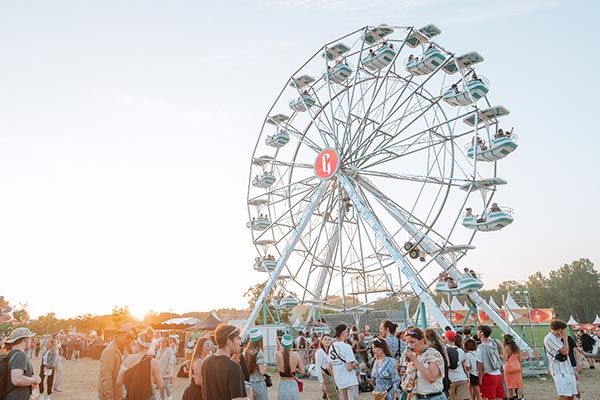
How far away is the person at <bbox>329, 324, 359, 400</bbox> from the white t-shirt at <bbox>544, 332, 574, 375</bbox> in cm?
324

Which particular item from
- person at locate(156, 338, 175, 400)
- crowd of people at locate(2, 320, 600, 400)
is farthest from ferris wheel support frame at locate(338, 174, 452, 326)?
person at locate(156, 338, 175, 400)

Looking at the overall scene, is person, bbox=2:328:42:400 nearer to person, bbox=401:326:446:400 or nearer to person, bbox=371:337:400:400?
person, bbox=401:326:446:400

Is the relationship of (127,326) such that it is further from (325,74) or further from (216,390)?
(325,74)

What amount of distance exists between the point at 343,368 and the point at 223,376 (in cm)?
390

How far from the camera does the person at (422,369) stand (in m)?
4.68

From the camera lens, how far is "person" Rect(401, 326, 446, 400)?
15.3 ft

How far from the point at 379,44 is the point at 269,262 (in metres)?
12.9

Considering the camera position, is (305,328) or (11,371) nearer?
(11,371)

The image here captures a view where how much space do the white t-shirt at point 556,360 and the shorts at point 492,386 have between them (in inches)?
38.2

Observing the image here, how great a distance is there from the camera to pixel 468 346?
26.8 feet

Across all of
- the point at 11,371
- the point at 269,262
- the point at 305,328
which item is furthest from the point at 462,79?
the point at 11,371

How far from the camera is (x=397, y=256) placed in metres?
18.6

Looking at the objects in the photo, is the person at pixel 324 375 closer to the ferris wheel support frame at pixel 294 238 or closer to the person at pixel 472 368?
the person at pixel 472 368

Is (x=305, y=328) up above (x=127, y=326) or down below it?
below
